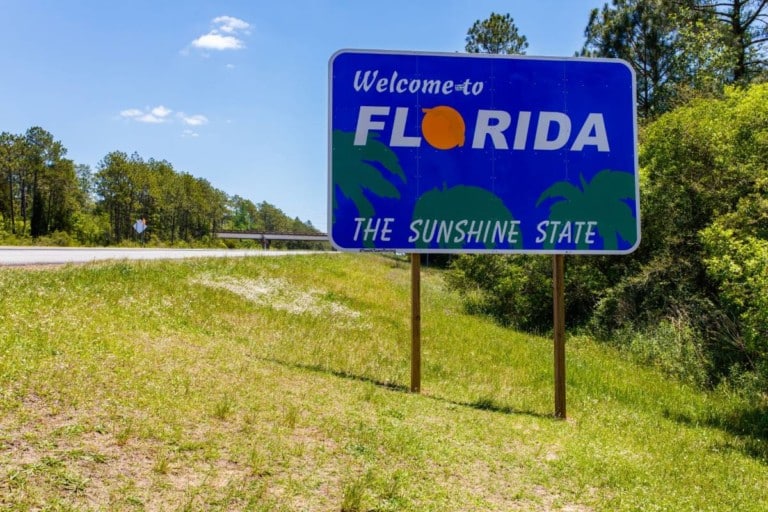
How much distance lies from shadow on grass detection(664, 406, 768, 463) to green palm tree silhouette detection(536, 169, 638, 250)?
3.57m

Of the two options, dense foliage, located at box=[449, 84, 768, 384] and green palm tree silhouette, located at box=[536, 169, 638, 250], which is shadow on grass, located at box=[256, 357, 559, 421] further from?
dense foliage, located at box=[449, 84, 768, 384]

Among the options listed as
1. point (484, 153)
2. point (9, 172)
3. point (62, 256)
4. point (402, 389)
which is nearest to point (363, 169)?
point (484, 153)

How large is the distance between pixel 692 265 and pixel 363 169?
534 inches

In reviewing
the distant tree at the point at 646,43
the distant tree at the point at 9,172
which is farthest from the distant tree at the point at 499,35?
the distant tree at the point at 9,172

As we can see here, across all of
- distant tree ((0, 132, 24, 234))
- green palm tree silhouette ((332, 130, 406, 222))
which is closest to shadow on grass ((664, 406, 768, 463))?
green palm tree silhouette ((332, 130, 406, 222))

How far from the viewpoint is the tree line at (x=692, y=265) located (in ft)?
38.3

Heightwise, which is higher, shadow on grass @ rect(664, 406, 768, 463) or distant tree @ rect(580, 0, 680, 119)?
distant tree @ rect(580, 0, 680, 119)

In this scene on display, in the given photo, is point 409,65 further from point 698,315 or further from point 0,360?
point 698,315

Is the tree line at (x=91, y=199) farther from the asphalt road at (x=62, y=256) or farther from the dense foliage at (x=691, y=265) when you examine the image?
A: the dense foliage at (x=691, y=265)

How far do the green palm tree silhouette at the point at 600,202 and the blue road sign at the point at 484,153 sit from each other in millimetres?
16

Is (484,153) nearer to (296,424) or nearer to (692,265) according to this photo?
(296,424)

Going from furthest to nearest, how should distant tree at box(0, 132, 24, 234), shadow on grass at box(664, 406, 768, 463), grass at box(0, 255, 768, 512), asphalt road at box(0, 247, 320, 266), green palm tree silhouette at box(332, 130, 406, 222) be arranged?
1. distant tree at box(0, 132, 24, 234)
2. asphalt road at box(0, 247, 320, 266)
3. green palm tree silhouette at box(332, 130, 406, 222)
4. shadow on grass at box(664, 406, 768, 463)
5. grass at box(0, 255, 768, 512)

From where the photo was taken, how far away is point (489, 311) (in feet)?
75.0

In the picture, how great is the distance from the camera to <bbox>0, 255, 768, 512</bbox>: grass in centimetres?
401
